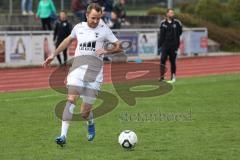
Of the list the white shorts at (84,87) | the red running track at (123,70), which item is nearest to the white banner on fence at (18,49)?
the red running track at (123,70)

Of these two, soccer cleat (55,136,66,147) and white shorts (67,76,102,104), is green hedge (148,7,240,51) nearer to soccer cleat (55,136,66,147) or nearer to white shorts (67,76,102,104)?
white shorts (67,76,102,104)

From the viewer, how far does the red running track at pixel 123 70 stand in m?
21.4

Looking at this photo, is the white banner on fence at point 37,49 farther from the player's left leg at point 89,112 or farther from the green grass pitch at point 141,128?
the player's left leg at point 89,112

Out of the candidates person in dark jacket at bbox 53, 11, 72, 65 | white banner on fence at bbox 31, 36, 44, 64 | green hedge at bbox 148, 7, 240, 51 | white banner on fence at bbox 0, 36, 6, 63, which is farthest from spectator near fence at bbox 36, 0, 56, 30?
green hedge at bbox 148, 7, 240, 51

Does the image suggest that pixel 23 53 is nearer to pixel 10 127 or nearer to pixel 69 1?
pixel 69 1

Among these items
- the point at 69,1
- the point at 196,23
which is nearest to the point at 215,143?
the point at 69,1

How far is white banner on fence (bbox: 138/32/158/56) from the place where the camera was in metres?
31.0

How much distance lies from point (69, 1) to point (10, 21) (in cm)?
419

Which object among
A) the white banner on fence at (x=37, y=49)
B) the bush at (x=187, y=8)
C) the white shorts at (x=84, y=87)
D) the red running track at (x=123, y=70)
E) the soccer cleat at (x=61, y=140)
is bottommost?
the red running track at (x=123, y=70)

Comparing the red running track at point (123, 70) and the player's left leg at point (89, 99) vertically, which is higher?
the player's left leg at point (89, 99)

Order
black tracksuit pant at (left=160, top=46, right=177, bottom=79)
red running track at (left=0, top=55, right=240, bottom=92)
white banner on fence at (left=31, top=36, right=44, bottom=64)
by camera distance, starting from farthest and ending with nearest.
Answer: white banner on fence at (left=31, top=36, right=44, bottom=64) < red running track at (left=0, top=55, right=240, bottom=92) < black tracksuit pant at (left=160, top=46, right=177, bottom=79)

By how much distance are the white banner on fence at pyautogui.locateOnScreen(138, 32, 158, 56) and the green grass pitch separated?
42.0 feet

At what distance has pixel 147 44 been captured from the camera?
31391 millimetres

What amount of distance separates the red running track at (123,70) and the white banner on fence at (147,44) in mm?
1365
